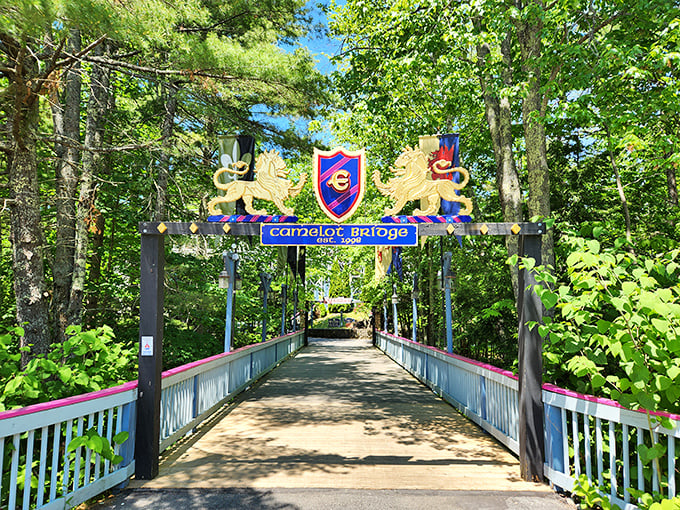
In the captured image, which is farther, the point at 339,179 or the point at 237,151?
the point at 237,151

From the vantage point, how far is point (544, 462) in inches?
191

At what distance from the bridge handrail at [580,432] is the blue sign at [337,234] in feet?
8.03

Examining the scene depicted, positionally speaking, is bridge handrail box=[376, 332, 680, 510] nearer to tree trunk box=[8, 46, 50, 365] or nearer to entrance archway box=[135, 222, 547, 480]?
entrance archway box=[135, 222, 547, 480]

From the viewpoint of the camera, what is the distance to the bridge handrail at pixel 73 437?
3.43 m

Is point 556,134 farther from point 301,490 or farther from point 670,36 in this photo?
point 301,490

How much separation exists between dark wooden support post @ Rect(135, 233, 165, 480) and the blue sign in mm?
1354

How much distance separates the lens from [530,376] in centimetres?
500

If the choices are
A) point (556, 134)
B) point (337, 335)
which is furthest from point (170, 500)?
point (337, 335)

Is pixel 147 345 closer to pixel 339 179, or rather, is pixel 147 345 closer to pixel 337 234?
pixel 337 234

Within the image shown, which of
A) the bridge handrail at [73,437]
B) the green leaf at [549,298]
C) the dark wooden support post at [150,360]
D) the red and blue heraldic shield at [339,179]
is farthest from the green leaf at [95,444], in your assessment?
the green leaf at [549,298]

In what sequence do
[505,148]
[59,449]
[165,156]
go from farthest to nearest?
[165,156] < [505,148] < [59,449]

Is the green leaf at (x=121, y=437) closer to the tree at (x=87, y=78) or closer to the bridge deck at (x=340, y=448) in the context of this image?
the bridge deck at (x=340, y=448)

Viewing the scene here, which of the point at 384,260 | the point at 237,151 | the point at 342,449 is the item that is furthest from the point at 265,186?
the point at 384,260

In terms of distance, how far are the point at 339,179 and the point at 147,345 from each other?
3.12 m
